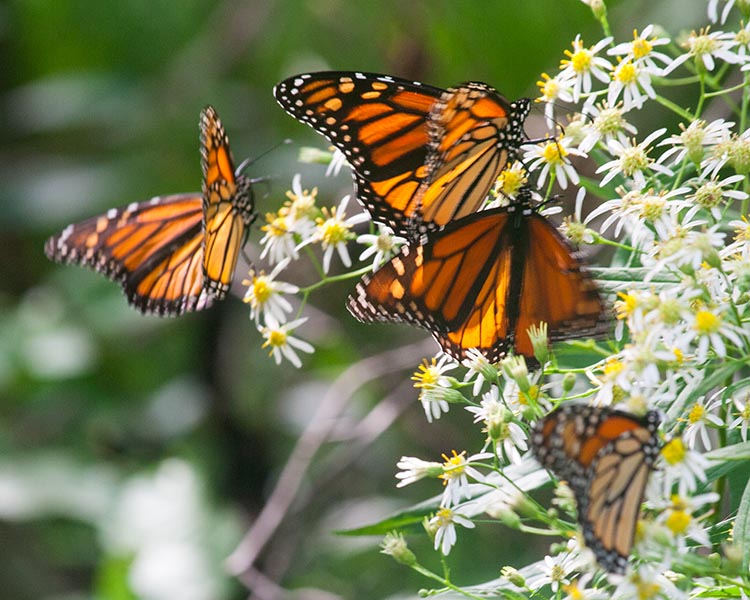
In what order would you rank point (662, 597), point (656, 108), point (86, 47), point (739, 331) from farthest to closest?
point (86, 47), point (656, 108), point (739, 331), point (662, 597)

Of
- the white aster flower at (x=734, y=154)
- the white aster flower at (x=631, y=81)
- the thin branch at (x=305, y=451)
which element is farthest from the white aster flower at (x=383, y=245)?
the thin branch at (x=305, y=451)

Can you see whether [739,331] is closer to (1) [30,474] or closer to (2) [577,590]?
(2) [577,590]

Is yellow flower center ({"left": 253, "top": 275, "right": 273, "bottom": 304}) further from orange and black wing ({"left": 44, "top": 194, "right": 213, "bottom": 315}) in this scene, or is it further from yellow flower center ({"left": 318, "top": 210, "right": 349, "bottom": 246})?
orange and black wing ({"left": 44, "top": 194, "right": 213, "bottom": 315})

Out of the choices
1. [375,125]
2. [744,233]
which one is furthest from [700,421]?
[375,125]

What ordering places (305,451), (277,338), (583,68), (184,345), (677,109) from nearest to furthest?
1. (677,109)
2. (583,68)
3. (277,338)
4. (305,451)
5. (184,345)

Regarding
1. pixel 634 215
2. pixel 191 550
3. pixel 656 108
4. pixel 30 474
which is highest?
pixel 656 108

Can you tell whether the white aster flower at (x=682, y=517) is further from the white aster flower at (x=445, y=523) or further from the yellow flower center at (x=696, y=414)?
the white aster flower at (x=445, y=523)

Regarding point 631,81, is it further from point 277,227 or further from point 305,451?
point 305,451

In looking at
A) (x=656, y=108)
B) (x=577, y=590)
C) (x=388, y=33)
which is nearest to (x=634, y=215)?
(x=577, y=590)
